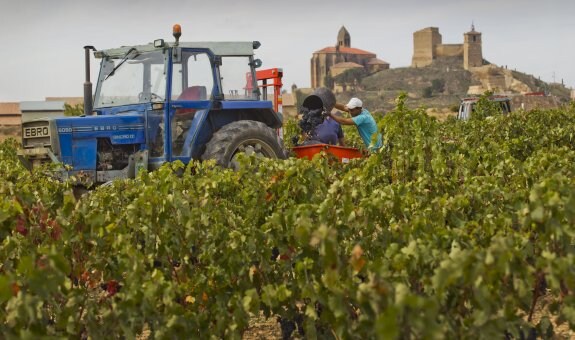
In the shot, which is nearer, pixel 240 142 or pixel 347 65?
pixel 240 142

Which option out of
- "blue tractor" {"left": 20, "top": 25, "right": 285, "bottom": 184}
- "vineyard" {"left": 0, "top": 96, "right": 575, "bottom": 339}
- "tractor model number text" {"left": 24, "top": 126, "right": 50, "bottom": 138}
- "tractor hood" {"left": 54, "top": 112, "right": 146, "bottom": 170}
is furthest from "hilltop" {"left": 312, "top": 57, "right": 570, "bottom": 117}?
"vineyard" {"left": 0, "top": 96, "right": 575, "bottom": 339}

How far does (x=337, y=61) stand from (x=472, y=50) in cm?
1896

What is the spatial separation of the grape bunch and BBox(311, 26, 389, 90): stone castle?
100826 mm

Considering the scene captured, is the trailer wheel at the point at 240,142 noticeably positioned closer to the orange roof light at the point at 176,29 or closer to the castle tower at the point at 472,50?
the orange roof light at the point at 176,29

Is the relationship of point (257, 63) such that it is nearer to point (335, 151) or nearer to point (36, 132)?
point (335, 151)

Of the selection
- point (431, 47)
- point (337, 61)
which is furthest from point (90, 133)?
point (337, 61)

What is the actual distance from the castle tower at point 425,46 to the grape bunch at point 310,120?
336ft

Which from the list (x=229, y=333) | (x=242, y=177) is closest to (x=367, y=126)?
(x=242, y=177)

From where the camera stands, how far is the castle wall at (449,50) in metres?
109

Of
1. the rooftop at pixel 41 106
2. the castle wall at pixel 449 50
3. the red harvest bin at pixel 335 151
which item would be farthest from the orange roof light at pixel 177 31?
the castle wall at pixel 449 50

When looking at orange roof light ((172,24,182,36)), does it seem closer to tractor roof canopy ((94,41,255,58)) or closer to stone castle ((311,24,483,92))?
tractor roof canopy ((94,41,255,58))

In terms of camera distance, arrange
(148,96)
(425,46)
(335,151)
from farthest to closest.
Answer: (425,46) < (335,151) < (148,96)

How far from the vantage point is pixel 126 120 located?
26.5ft

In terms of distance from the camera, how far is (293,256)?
3947 millimetres
